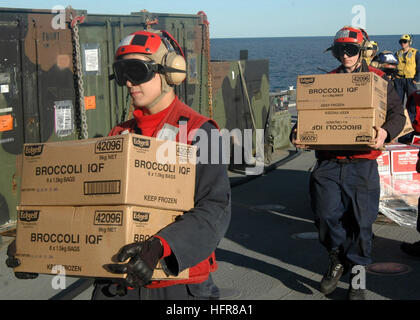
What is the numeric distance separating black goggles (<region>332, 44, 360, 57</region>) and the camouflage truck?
2.17m

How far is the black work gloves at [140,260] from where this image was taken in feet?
8.73

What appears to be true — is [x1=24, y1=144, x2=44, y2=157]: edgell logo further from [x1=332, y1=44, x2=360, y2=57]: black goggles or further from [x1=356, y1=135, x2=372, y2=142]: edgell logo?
[x1=332, y1=44, x2=360, y2=57]: black goggles

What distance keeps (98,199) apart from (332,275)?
11.0 ft

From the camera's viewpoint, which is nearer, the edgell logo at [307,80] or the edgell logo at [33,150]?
the edgell logo at [33,150]

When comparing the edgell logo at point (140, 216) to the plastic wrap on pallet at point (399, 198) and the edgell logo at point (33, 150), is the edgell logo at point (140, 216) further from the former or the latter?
the plastic wrap on pallet at point (399, 198)

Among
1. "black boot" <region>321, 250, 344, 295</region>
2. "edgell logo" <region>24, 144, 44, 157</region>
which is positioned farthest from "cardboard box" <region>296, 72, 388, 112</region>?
"edgell logo" <region>24, 144, 44, 157</region>

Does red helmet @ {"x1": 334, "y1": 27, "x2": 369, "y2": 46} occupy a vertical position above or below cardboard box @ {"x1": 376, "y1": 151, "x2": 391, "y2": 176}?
above

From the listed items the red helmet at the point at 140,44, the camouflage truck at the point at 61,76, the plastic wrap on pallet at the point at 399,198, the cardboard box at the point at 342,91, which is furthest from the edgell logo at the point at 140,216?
the plastic wrap on pallet at the point at 399,198

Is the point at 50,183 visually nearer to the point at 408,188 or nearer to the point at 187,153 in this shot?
the point at 187,153

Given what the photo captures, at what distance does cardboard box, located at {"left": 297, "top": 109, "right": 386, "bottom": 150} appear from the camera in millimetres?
5527

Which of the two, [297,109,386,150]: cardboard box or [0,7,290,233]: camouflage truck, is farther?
[0,7,290,233]: camouflage truck

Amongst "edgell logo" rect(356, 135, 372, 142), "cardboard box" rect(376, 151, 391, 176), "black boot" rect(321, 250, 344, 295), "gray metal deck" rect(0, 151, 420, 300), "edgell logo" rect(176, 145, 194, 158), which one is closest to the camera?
"edgell logo" rect(176, 145, 194, 158)

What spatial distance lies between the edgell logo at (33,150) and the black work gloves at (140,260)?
2.55 ft
